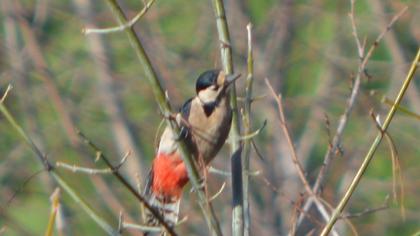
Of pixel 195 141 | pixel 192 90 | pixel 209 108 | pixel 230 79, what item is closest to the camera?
pixel 230 79

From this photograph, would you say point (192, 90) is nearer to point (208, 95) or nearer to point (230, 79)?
point (208, 95)

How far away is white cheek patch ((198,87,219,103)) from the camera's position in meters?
4.26

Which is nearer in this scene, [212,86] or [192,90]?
[212,86]

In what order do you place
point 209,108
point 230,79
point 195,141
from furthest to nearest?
point 209,108, point 195,141, point 230,79

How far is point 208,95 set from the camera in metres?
4.34

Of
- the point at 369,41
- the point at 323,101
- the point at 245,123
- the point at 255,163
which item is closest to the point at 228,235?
the point at 255,163

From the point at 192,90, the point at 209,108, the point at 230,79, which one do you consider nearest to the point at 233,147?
the point at 230,79

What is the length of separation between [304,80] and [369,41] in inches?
25.1

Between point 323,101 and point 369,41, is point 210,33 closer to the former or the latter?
point 323,101

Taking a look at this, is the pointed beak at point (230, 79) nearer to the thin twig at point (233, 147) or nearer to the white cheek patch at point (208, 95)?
the thin twig at point (233, 147)

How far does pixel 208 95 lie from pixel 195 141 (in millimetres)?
218

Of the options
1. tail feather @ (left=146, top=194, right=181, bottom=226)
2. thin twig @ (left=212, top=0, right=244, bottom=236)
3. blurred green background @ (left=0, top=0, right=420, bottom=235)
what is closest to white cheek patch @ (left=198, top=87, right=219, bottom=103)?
thin twig @ (left=212, top=0, right=244, bottom=236)

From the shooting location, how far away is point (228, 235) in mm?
8055

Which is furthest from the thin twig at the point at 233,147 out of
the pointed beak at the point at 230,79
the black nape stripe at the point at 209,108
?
the black nape stripe at the point at 209,108
